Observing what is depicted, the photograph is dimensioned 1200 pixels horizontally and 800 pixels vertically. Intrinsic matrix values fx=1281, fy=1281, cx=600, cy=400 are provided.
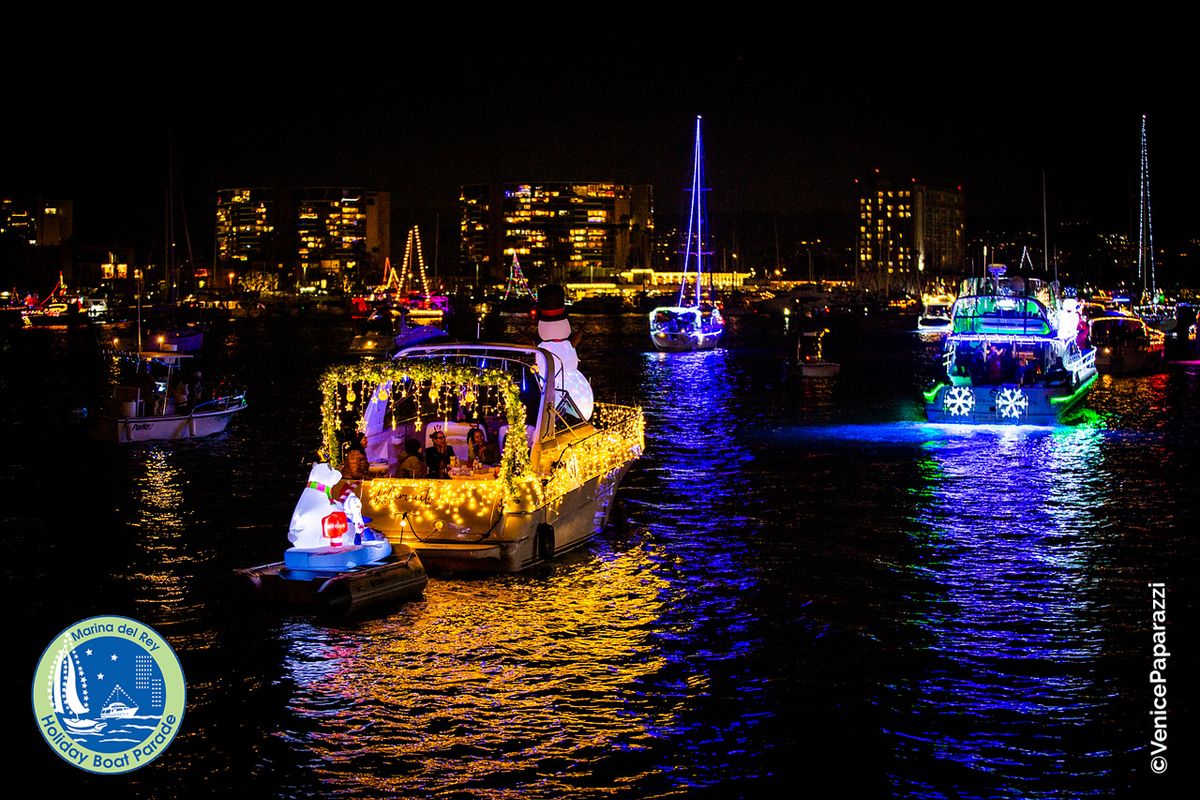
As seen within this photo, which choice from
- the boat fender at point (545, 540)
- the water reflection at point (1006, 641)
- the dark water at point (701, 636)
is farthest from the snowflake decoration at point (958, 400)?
the boat fender at point (545, 540)

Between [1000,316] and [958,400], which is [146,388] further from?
[1000,316]

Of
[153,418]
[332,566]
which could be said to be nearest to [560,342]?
[332,566]

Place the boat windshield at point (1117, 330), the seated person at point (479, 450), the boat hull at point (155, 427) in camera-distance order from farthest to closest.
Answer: the boat windshield at point (1117, 330) < the boat hull at point (155, 427) < the seated person at point (479, 450)

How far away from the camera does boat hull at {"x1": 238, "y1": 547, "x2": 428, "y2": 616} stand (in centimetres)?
1698

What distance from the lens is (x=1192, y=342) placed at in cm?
7650

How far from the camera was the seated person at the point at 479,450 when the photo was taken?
21266 mm

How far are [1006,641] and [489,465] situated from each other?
28.1 feet

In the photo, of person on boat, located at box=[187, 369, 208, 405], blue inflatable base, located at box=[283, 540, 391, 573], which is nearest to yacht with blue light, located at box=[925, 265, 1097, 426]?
person on boat, located at box=[187, 369, 208, 405]

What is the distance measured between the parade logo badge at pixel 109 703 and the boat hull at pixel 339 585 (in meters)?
3.19

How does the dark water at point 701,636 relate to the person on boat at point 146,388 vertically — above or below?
below

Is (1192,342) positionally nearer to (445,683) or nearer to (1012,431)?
(1012,431)

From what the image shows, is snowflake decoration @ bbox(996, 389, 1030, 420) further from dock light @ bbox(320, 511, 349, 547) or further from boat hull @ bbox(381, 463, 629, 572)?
dock light @ bbox(320, 511, 349, 547)

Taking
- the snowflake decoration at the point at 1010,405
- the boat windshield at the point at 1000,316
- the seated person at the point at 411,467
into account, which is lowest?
the snowflake decoration at the point at 1010,405

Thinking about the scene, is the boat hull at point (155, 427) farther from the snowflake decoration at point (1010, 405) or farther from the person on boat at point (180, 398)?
the snowflake decoration at point (1010, 405)
